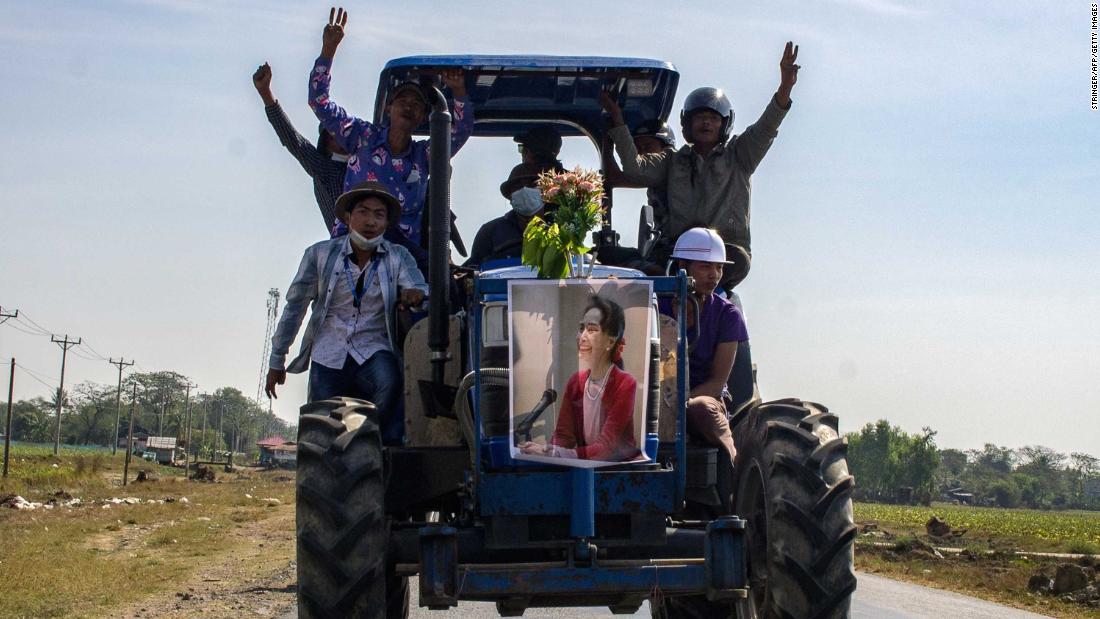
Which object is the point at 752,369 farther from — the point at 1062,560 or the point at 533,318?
the point at 1062,560

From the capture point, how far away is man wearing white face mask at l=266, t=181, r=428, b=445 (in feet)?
27.0

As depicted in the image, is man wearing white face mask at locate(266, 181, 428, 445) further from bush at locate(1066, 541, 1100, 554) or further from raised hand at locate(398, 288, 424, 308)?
bush at locate(1066, 541, 1100, 554)

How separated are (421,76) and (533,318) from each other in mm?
3396

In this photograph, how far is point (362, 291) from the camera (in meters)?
8.25

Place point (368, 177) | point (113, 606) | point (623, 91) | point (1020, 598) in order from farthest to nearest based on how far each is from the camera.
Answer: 1. point (1020, 598)
2. point (113, 606)
3. point (623, 91)
4. point (368, 177)

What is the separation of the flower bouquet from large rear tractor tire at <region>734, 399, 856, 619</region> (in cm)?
126

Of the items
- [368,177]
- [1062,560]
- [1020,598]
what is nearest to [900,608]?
[1020,598]

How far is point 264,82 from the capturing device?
9.84m

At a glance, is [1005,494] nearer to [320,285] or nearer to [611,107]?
[611,107]

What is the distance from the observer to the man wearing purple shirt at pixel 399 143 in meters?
9.15

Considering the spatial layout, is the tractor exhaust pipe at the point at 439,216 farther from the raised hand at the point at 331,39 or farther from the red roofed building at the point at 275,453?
the red roofed building at the point at 275,453

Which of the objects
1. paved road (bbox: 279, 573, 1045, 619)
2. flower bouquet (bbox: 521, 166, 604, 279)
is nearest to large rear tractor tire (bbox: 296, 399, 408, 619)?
flower bouquet (bbox: 521, 166, 604, 279)

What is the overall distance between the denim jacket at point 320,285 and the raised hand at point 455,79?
4.55 feet

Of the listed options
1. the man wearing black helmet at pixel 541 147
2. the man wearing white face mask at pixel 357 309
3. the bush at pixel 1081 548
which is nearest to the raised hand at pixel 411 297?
the man wearing white face mask at pixel 357 309
